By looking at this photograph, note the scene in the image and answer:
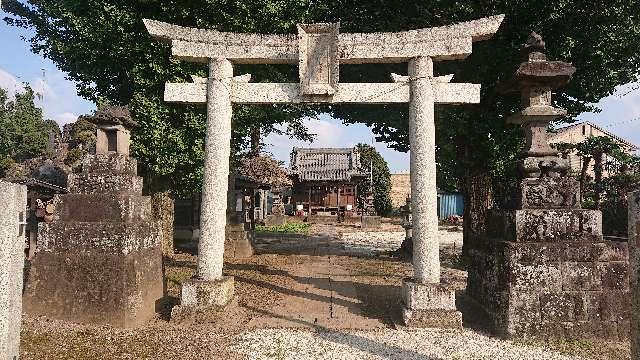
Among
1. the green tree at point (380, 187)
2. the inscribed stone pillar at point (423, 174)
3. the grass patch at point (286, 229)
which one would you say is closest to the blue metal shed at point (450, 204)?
the green tree at point (380, 187)

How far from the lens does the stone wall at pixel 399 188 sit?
5126cm

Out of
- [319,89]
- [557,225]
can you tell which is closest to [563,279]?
[557,225]

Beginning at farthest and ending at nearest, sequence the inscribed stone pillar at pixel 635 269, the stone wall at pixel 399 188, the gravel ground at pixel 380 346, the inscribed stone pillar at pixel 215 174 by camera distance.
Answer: the stone wall at pixel 399 188 < the inscribed stone pillar at pixel 215 174 < the gravel ground at pixel 380 346 < the inscribed stone pillar at pixel 635 269

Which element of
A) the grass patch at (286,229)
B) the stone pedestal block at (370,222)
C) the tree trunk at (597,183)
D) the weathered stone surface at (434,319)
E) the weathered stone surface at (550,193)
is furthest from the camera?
the stone pedestal block at (370,222)

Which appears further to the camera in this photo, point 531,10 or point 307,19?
point 307,19

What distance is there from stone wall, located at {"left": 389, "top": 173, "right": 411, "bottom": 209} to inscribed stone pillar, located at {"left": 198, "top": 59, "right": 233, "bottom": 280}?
4486 cm

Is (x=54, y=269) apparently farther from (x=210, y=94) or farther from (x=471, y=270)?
(x=471, y=270)

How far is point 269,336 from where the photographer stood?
243 inches

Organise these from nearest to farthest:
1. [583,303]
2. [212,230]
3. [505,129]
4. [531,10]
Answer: [583,303]
[212,230]
[531,10]
[505,129]

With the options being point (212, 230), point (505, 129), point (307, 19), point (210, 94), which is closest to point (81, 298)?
point (212, 230)

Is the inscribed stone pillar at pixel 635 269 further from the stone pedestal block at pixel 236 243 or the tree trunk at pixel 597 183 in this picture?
the tree trunk at pixel 597 183

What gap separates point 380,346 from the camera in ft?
19.0

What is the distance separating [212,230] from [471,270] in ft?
17.4

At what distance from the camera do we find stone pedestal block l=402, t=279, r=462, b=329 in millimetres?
6676
